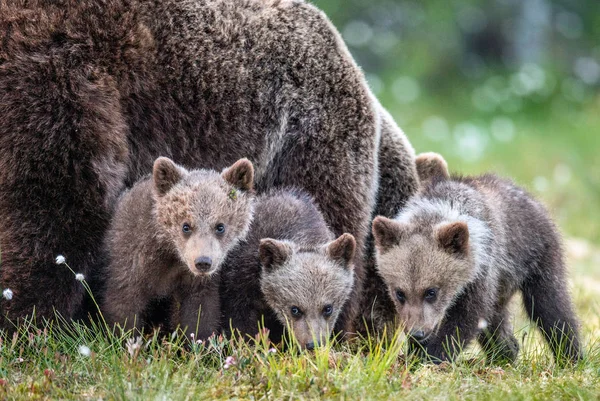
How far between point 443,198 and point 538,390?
1.80 meters

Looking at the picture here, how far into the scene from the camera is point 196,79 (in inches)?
253

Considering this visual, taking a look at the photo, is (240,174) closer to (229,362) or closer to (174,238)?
(174,238)

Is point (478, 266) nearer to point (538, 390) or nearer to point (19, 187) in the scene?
point (538, 390)

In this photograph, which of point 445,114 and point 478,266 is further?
point 445,114

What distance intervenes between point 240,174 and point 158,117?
83 cm

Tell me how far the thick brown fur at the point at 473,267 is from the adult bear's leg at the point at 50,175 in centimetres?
181

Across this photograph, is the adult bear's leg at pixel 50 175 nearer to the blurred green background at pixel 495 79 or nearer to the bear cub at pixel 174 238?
the bear cub at pixel 174 238

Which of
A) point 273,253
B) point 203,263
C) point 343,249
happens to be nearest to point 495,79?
point 343,249

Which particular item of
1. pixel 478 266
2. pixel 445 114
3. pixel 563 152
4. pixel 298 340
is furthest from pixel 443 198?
pixel 445 114

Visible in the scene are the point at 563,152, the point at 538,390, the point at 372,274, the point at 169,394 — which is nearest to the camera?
the point at 169,394

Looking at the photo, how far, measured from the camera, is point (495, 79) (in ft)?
68.8

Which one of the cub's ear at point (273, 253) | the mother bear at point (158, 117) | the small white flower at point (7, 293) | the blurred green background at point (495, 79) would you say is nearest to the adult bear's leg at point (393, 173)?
the mother bear at point (158, 117)

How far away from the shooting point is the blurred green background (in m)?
14.5

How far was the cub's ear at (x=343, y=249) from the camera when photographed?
5.95 m
